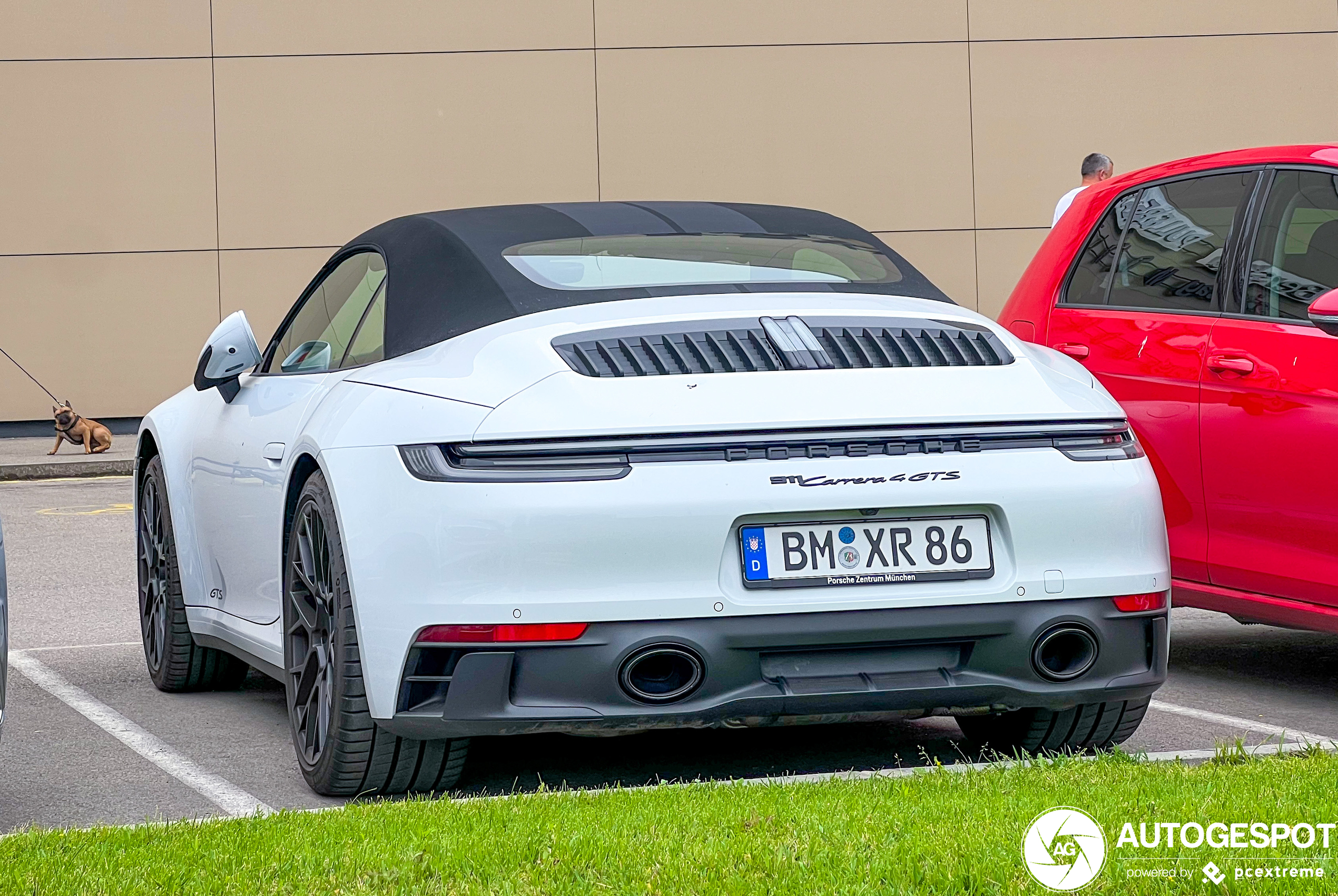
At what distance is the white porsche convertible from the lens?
3.96 m

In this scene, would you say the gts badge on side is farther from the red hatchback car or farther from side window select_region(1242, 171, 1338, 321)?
side window select_region(1242, 171, 1338, 321)

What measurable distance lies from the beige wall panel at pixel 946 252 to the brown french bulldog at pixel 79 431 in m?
8.86

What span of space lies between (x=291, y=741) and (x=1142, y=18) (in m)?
17.9

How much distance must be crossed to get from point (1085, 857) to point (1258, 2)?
1979 cm

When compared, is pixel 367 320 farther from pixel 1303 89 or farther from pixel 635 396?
pixel 1303 89

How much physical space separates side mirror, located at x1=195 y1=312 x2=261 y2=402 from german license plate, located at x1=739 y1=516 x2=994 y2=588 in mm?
2175

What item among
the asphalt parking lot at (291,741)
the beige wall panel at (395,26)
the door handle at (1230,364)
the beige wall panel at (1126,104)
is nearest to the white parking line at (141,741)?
the asphalt parking lot at (291,741)

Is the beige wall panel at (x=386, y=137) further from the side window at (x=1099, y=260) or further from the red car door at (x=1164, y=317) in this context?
the red car door at (x=1164, y=317)

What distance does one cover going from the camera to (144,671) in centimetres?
681

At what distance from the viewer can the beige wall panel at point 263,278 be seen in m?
20.5

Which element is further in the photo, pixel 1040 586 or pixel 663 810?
pixel 1040 586

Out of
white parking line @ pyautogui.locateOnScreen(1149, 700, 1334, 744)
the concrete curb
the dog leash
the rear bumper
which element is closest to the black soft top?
the rear bumper

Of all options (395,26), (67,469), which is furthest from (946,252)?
(67,469)

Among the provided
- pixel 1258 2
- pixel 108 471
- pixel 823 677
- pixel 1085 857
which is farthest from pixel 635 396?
pixel 1258 2
